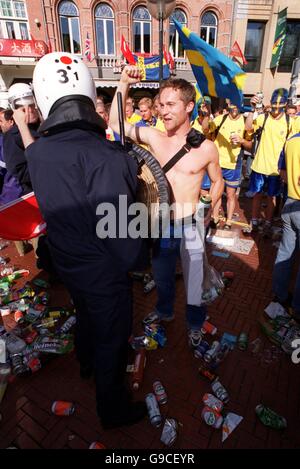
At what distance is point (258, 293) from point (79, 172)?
3.31 metres

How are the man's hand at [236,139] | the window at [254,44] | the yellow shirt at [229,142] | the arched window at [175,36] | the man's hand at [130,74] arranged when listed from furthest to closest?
1. the window at [254,44]
2. the arched window at [175,36]
3. the yellow shirt at [229,142]
4. the man's hand at [236,139]
5. the man's hand at [130,74]

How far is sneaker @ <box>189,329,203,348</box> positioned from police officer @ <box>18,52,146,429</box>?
132cm

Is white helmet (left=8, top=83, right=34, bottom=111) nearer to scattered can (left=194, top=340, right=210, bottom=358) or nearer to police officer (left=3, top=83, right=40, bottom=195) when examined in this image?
police officer (left=3, top=83, right=40, bottom=195)

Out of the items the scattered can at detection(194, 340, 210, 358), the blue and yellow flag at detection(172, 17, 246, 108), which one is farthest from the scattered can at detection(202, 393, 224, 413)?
the blue and yellow flag at detection(172, 17, 246, 108)

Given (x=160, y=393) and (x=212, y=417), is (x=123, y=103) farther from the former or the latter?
(x=212, y=417)

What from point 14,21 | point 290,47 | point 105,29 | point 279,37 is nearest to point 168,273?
point 105,29

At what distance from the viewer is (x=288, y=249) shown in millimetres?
3264

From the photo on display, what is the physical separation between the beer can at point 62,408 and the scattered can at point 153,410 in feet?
2.21

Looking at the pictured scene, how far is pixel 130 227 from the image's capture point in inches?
63.5

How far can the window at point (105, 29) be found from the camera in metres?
15.4

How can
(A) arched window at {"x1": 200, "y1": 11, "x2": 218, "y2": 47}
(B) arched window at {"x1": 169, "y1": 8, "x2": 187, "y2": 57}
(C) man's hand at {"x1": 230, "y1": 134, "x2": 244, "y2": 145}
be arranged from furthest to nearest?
(A) arched window at {"x1": 200, "y1": 11, "x2": 218, "y2": 47}, (B) arched window at {"x1": 169, "y1": 8, "x2": 187, "y2": 57}, (C) man's hand at {"x1": 230, "y1": 134, "x2": 244, "y2": 145}

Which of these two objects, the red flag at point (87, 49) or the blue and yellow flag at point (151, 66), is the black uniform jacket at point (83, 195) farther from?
the red flag at point (87, 49)

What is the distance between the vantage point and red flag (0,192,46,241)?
3.09m

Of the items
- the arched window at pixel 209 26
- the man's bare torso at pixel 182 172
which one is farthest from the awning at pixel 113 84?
the man's bare torso at pixel 182 172
